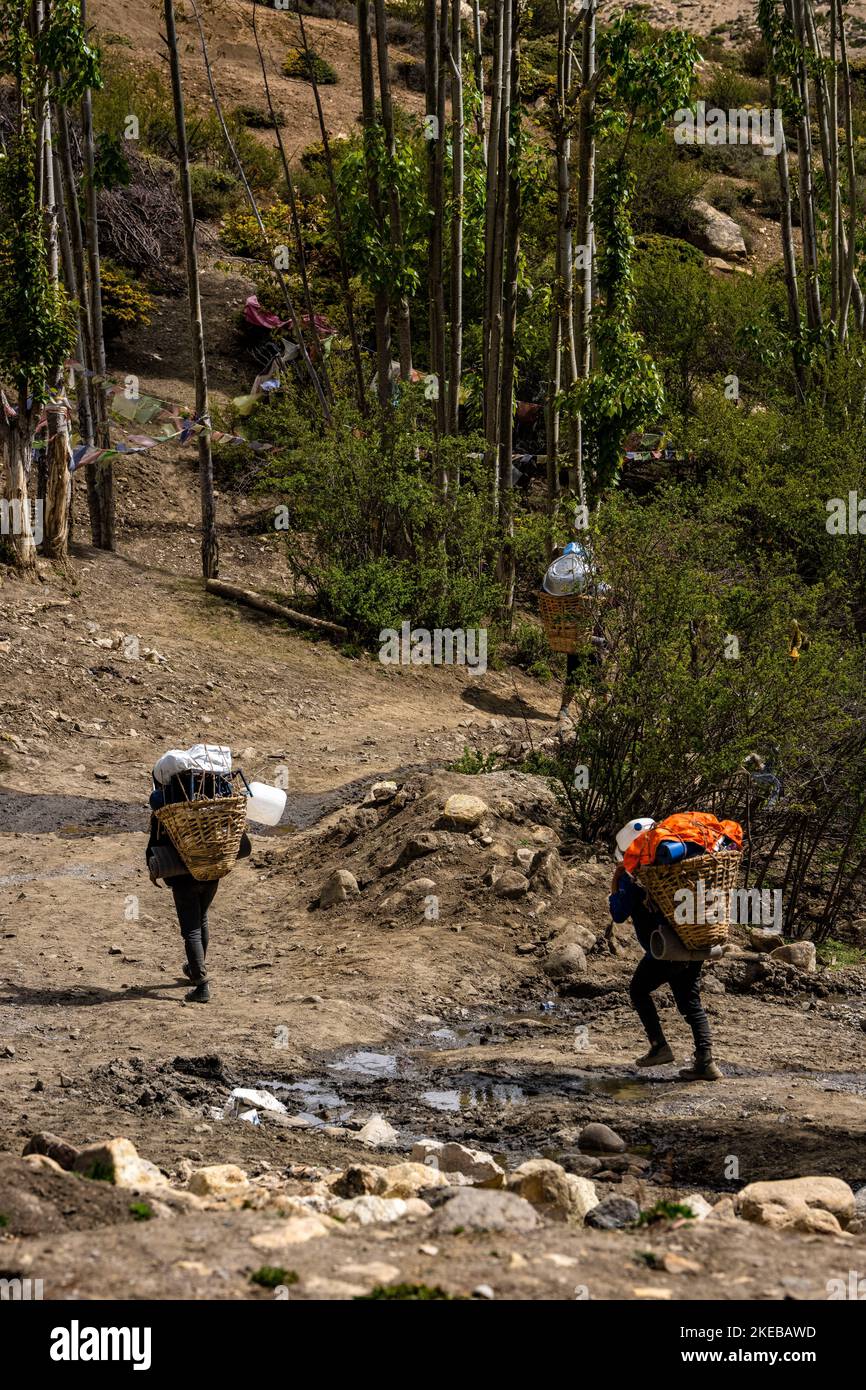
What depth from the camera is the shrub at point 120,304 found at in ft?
94.6

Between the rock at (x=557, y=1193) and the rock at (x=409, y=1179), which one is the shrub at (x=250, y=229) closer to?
the rock at (x=409, y=1179)

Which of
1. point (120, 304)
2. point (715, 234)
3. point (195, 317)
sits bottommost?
point (195, 317)

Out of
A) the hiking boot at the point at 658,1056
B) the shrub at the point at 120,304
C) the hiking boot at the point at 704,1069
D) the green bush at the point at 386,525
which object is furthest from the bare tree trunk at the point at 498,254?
the hiking boot at the point at 704,1069

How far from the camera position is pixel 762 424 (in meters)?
23.4

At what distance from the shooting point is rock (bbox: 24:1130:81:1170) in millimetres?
5266

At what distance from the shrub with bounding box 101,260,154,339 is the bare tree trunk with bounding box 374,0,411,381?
9.15 metres

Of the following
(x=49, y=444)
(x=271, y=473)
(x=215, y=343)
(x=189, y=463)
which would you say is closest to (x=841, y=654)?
(x=49, y=444)

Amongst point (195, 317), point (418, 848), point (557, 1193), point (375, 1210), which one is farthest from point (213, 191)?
point (375, 1210)

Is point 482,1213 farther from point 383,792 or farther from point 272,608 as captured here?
point 272,608

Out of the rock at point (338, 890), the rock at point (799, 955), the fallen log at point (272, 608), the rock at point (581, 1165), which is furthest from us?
the fallen log at point (272, 608)

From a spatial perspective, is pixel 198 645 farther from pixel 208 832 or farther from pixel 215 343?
pixel 215 343

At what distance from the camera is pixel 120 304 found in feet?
96.0

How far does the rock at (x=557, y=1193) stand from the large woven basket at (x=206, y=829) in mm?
3624

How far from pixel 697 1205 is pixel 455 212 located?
16861 mm
